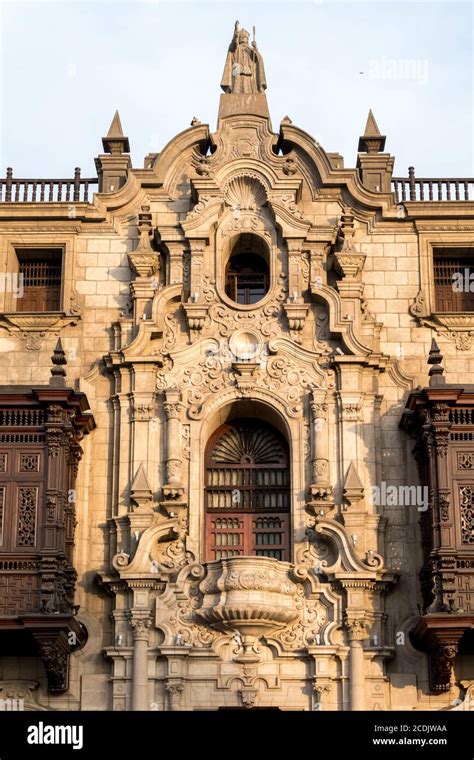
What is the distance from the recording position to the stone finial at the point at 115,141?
106ft

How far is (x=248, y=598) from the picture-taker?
90.3 ft

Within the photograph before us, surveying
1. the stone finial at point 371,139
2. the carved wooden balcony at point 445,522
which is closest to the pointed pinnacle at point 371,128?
the stone finial at point 371,139

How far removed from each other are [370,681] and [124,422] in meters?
6.93

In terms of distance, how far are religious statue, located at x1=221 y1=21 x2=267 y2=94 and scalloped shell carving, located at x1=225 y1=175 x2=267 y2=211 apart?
2398mm

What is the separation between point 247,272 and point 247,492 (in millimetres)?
4889

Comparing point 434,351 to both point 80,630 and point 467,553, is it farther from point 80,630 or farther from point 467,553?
point 80,630

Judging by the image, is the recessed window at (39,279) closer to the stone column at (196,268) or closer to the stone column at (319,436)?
the stone column at (196,268)

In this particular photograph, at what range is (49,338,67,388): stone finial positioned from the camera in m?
Answer: 28.8

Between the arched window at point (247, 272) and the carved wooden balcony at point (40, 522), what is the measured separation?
4489mm

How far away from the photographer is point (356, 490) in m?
28.7

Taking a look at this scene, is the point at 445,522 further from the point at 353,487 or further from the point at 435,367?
the point at 435,367
